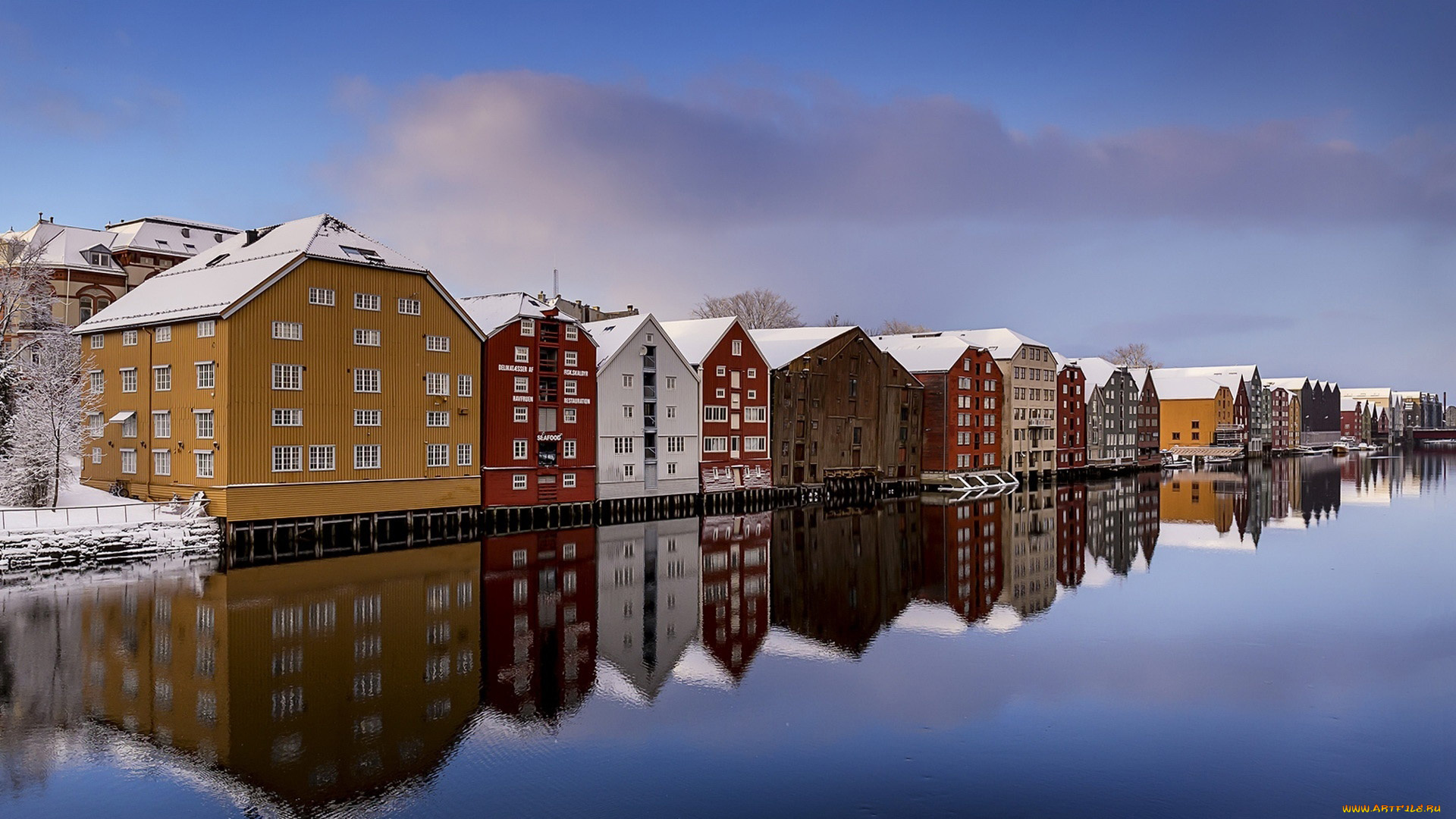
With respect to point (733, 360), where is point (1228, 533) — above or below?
below

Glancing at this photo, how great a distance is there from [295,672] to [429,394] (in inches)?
1110

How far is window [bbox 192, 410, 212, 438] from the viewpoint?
42.5 metres

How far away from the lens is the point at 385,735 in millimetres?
18281

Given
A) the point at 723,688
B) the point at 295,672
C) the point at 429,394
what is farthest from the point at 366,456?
the point at 723,688

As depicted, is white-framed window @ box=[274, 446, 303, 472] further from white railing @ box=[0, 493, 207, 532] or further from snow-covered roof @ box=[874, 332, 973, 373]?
snow-covered roof @ box=[874, 332, 973, 373]

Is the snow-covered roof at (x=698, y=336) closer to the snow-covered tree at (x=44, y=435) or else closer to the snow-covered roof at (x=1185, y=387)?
the snow-covered tree at (x=44, y=435)

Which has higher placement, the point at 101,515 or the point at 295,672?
the point at 101,515

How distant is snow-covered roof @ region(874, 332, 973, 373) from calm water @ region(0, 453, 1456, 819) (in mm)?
46196

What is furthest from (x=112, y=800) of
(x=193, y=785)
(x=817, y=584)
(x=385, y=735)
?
(x=817, y=584)

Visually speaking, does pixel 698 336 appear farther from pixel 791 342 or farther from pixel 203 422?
pixel 203 422

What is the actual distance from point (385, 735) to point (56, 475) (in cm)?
3280

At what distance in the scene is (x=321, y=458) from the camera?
44562 millimetres

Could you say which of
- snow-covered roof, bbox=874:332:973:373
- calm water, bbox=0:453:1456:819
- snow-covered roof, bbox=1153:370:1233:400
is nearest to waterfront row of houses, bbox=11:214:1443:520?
snow-covered roof, bbox=874:332:973:373

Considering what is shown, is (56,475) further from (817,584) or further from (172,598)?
(817,584)
